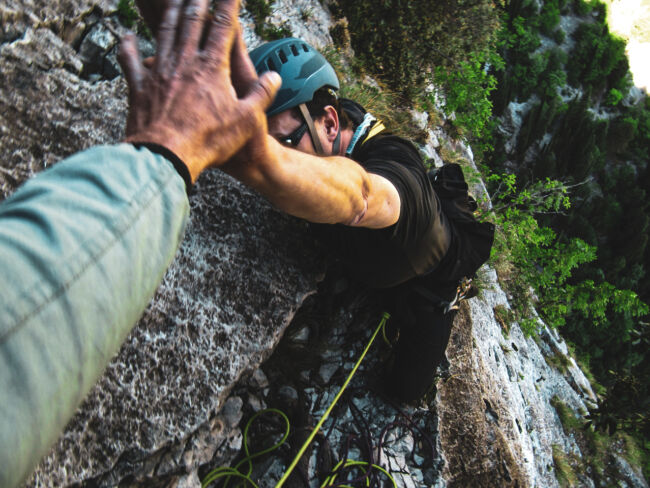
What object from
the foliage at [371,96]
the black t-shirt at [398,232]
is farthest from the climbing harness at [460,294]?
the foliage at [371,96]

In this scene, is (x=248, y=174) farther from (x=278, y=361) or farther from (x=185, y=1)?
(x=278, y=361)

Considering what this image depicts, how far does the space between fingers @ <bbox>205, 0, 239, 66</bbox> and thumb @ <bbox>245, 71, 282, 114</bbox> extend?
12 centimetres

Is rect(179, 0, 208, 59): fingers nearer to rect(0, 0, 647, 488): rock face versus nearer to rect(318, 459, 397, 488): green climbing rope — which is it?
rect(0, 0, 647, 488): rock face

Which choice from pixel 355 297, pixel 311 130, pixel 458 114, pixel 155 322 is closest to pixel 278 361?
pixel 355 297

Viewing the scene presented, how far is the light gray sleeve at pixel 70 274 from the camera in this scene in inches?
25.6

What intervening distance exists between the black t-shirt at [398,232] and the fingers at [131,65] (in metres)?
1.20

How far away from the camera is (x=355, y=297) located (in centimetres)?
325

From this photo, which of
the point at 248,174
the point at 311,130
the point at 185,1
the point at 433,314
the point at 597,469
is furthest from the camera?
the point at 597,469

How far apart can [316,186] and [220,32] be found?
645 millimetres

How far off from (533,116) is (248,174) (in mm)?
43407

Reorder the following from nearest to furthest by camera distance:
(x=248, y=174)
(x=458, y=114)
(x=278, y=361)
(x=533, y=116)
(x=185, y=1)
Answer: (x=185, y=1) → (x=248, y=174) → (x=278, y=361) → (x=458, y=114) → (x=533, y=116)

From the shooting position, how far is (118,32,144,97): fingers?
3.69 ft

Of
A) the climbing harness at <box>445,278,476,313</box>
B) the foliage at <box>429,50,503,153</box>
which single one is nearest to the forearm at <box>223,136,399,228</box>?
the climbing harness at <box>445,278,476,313</box>

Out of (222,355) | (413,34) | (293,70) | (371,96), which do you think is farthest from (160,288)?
(413,34)
